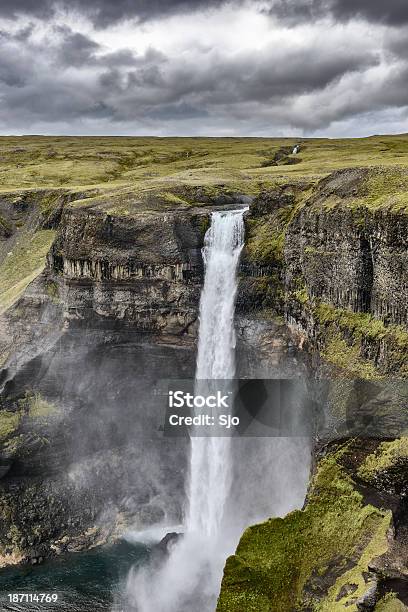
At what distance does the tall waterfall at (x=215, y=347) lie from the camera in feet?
141

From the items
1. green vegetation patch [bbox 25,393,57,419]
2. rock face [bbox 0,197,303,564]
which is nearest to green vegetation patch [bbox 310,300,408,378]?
rock face [bbox 0,197,303,564]

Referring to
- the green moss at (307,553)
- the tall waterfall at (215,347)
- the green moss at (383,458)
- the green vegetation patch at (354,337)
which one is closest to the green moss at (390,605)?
the green moss at (307,553)

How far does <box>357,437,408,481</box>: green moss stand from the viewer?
24.7 m

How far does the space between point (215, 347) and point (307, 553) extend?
70.5 feet

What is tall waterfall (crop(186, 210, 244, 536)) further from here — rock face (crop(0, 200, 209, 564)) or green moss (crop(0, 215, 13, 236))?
green moss (crop(0, 215, 13, 236))

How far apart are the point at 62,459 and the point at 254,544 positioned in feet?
83.6

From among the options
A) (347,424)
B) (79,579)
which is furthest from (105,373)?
(347,424)

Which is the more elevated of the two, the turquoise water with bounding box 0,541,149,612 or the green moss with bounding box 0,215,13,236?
the green moss with bounding box 0,215,13,236

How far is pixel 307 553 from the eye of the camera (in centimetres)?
2416

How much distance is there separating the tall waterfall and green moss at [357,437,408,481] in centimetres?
1900

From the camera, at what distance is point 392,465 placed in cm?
2456

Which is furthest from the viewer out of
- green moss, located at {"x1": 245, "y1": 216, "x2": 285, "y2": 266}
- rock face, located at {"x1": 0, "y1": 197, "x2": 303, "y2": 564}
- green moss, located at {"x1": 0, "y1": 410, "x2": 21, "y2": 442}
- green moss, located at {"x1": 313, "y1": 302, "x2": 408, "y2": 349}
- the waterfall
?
green moss, located at {"x1": 0, "y1": 410, "x2": 21, "y2": 442}

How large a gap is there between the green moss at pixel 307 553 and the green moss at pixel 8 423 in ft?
87.0

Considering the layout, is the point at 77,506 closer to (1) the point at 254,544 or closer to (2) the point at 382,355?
(1) the point at 254,544
